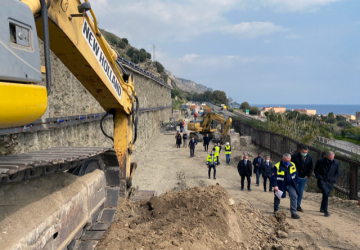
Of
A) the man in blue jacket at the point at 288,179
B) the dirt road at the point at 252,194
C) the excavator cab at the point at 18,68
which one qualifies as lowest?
the dirt road at the point at 252,194

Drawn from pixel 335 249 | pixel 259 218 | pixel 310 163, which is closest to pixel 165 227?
pixel 259 218

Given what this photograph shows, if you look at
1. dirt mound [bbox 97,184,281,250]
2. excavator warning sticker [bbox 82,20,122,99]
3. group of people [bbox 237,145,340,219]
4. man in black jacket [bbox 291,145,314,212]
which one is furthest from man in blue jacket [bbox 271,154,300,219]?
excavator warning sticker [bbox 82,20,122,99]

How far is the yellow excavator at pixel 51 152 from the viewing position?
5.79 ft

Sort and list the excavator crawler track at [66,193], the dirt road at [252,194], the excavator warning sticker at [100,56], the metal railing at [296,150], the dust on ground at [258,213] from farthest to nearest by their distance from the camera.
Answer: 1. the metal railing at [296,150]
2. the dirt road at [252,194]
3. the dust on ground at [258,213]
4. the excavator warning sticker at [100,56]
5. the excavator crawler track at [66,193]

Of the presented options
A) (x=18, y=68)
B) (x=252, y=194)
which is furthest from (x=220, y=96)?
(x=18, y=68)

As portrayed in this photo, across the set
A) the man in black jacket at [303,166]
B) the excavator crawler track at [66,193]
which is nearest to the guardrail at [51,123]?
the excavator crawler track at [66,193]

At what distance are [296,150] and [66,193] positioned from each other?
12.3m

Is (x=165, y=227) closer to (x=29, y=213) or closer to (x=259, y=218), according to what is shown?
(x=29, y=213)

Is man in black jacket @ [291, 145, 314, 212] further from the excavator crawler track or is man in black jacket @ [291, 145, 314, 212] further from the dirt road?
the excavator crawler track

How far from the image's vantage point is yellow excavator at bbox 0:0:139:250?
1.77 metres

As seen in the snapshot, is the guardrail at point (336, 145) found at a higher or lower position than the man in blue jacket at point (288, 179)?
lower

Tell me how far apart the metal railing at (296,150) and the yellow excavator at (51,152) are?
24.4ft

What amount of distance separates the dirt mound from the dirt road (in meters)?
0.84

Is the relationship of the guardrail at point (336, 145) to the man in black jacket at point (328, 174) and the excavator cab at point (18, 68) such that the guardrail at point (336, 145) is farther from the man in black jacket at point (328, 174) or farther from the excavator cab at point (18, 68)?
the excavator cab at point (18, 68)
